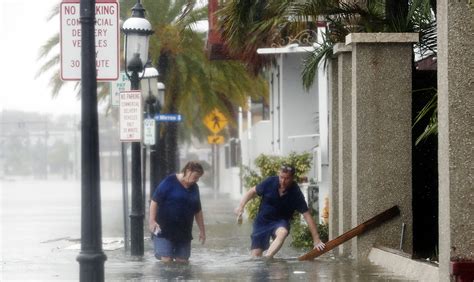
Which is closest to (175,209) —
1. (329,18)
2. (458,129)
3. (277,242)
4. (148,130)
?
(277,242)

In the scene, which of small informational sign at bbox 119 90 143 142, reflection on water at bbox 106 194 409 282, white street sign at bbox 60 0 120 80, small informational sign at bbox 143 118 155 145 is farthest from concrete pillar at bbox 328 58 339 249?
small informational sign at bbox 143 118 155 145

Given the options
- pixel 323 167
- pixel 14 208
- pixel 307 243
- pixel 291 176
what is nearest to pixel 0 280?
pixel 291 176

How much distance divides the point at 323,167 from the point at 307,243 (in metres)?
2.51

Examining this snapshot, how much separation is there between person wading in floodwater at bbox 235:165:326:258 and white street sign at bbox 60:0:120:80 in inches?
258

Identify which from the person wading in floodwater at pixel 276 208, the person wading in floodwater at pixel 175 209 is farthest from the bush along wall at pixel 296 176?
the person wading in floodwater at pixel 175 209

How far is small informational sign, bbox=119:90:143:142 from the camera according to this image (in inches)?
830

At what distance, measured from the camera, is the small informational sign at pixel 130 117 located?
21094 mm

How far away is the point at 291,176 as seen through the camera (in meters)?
19.2

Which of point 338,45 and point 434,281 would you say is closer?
point 434,281

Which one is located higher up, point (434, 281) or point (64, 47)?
point (64, 47)

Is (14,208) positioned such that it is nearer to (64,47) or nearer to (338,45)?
(338,45)

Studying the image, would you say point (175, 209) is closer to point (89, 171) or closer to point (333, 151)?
point (333, 151)

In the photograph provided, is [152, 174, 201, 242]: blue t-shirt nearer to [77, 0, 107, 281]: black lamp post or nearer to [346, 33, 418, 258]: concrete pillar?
[346, 33, 418, 258]: concrete pillar

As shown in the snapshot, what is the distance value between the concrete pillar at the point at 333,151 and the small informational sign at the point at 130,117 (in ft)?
9.51
